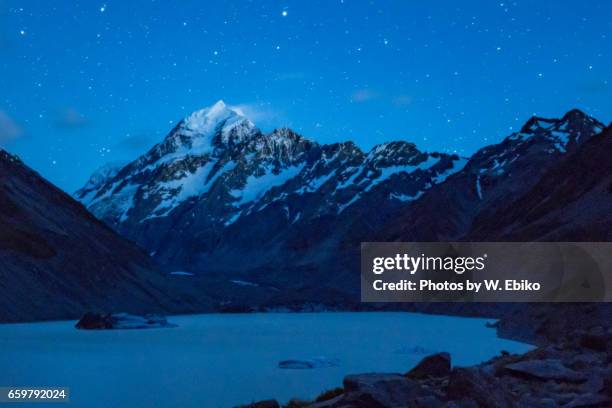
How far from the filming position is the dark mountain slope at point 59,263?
97500 mm

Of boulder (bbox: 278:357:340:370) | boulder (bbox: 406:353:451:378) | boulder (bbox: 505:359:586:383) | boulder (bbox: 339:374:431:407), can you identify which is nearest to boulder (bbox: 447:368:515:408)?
boulder (bbox: 339:374:431:407)

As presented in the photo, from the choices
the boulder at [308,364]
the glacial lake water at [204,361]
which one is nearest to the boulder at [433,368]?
the glacial lake water at [204,361]

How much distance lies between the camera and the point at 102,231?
444ft

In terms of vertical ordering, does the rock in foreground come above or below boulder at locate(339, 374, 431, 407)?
above

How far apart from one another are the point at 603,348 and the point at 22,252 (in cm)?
9307

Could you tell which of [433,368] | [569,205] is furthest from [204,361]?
[569,205]

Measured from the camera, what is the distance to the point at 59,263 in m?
109

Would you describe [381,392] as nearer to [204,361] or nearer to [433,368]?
[433,368]

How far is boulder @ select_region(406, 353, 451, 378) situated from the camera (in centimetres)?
2334

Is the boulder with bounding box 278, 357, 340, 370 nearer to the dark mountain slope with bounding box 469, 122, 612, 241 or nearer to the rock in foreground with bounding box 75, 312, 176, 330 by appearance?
the dark mountain slope with bounding box 469, 122, 612, 241

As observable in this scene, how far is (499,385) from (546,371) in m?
4.61

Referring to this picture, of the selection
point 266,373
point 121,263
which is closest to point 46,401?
point 266,373

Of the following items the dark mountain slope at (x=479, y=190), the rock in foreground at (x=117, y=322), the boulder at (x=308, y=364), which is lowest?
the boulder at (x=308, y=364)

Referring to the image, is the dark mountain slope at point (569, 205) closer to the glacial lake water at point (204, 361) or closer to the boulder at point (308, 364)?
the glacial lake water at point (204, 361)
